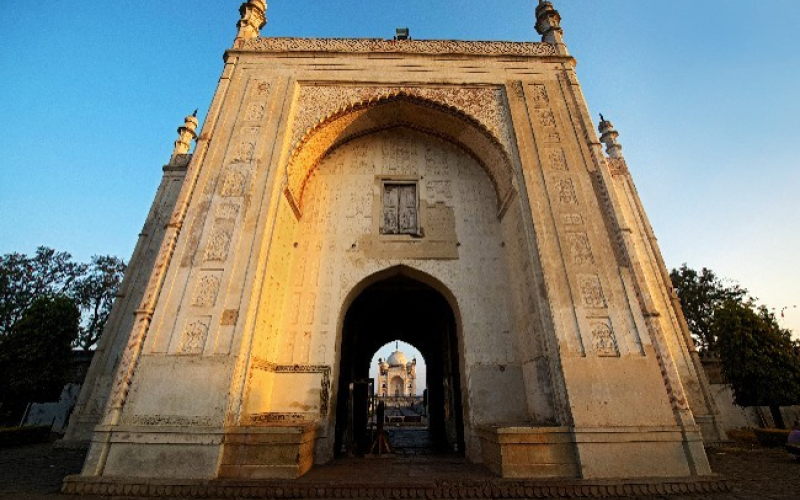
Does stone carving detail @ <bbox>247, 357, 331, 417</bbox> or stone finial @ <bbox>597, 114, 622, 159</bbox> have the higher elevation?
stone finial @ <bbox>597, 114, 622, 159</bbox>

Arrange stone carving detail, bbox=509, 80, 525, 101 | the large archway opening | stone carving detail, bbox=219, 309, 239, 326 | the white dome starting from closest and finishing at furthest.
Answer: stone carving detail, bbox=219, 309, 239, 326, stone carving detail, bbox=509, 80, 525, 101, the large archway opening, the white dome

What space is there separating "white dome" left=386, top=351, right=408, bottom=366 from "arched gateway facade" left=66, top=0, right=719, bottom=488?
1228 inches

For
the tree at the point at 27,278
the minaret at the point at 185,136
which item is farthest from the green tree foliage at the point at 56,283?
the minaret at the point at 185,136

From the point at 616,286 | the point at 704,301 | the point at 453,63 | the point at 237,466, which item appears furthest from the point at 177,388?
the point at 704,301

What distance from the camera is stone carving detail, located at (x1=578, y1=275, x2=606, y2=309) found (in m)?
5.82

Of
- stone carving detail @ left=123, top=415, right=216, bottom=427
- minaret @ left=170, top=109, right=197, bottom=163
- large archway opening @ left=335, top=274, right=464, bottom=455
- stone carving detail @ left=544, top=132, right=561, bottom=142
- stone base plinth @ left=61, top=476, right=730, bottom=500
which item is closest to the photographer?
stone base plinth @ left=61, top=476, right=730, bottom=500

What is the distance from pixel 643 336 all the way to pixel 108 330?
35.8 feet

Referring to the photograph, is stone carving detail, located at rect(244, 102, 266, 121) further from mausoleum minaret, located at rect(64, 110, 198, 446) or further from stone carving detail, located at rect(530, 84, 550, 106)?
stone carving detail, located at rect(530, 84, 550, 106)

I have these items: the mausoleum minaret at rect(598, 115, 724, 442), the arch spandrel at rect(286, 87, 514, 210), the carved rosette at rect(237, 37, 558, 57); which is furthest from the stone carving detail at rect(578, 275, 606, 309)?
the carved rosette at rect(237, 37, 558, 57)

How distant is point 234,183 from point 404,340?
7777 millimetres

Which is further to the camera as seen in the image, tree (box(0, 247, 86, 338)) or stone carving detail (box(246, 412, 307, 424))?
tree (box(0, 247, 86, 338))

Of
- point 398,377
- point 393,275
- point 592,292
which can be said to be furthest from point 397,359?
point 592,292

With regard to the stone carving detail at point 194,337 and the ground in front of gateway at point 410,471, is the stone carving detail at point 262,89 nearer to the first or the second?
the stone carving detail at point 194,337

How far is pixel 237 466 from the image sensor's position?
15.6ft
